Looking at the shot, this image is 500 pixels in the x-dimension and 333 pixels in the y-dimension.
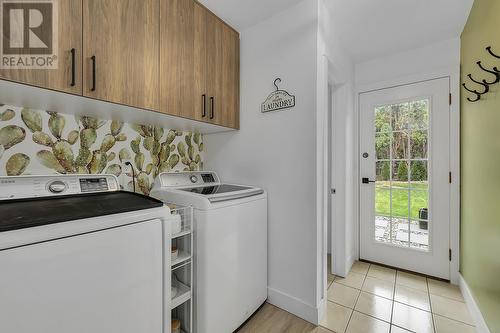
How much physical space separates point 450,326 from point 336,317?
2.59 feet

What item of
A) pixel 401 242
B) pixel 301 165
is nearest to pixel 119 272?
pixel 301 165

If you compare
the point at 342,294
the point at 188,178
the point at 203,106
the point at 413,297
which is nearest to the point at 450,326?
the point at 413,297

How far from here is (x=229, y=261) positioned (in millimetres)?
1455

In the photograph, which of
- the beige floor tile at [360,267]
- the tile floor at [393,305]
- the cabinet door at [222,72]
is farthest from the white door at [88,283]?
the beige floor tile at [360,267]

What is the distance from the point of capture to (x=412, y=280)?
2.21m

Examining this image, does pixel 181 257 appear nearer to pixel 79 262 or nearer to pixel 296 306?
pixel 79 262

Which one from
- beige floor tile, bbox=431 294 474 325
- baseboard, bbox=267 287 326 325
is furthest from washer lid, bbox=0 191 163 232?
beige floor tile, bbox=431 294 474 325

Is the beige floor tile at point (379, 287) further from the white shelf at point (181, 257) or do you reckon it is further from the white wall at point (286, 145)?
the white shelf at point (181, 257)

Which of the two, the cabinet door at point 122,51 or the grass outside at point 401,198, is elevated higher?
the cabinet door at point 122,51

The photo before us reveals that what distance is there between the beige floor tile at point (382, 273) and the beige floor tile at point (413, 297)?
0.60ft

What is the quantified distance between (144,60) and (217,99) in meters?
0.61

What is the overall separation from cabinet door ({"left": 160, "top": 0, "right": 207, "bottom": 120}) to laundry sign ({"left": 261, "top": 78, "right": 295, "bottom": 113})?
510 millimetres

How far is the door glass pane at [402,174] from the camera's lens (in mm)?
2301

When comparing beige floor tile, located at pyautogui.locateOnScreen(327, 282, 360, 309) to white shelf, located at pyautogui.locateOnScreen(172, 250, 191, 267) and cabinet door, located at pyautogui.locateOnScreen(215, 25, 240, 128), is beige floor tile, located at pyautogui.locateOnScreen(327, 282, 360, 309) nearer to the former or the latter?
white shelf, located at pyautogui.locateOnScreen(172, 250, 191, 267)
